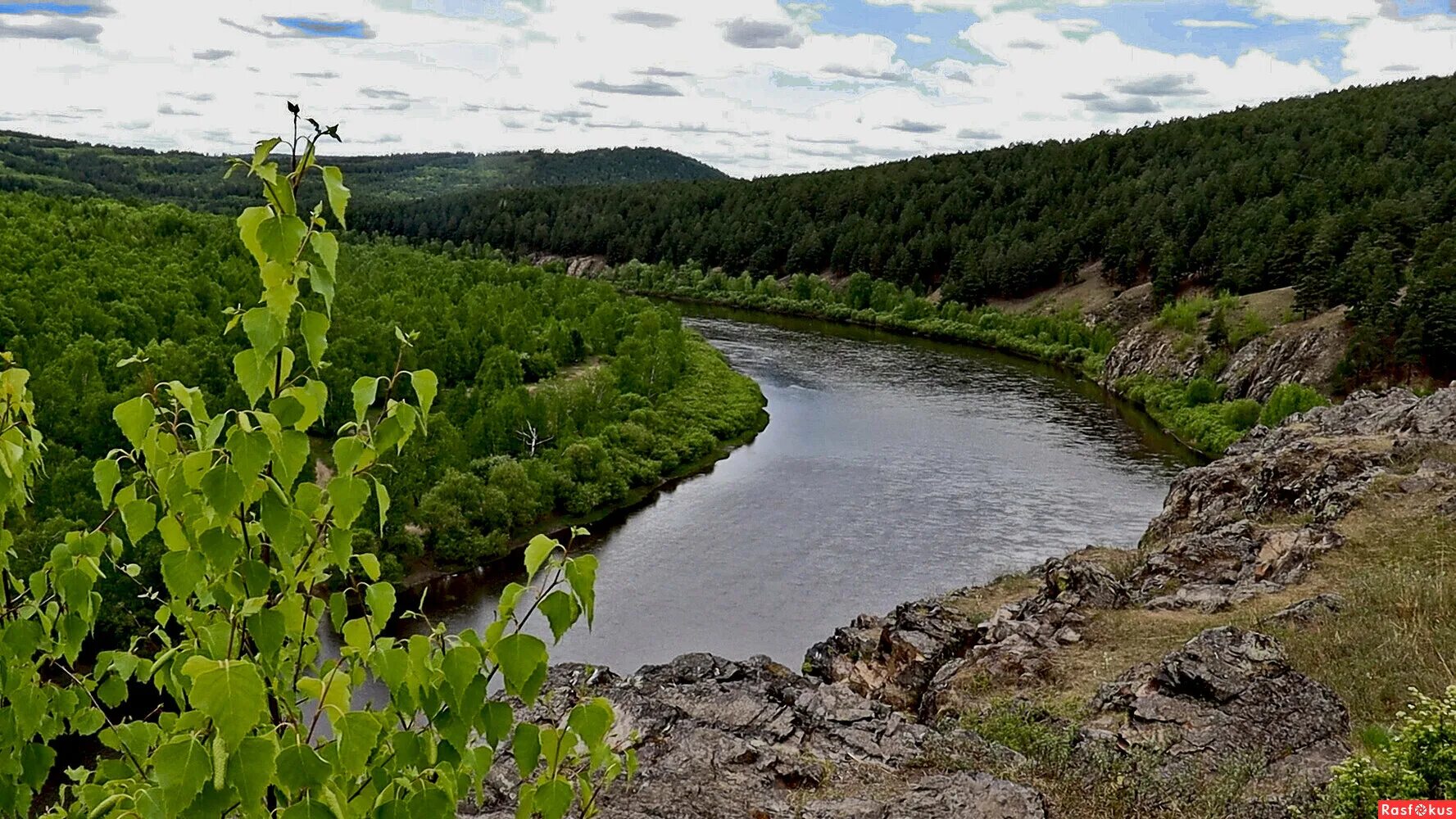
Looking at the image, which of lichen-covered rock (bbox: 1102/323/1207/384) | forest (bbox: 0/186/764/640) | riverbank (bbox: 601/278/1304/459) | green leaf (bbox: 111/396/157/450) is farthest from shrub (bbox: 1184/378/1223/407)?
green leaf (bbox: 111/396/157/450)

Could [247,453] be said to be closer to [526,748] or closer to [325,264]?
[325,264]

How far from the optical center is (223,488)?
295 centimetres

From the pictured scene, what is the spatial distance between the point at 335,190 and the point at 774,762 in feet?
35.0

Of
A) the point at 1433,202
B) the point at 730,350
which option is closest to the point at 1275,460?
the point at 730,350

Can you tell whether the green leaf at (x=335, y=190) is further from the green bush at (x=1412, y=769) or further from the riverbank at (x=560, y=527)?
the riverbank at (x=560, y=527)

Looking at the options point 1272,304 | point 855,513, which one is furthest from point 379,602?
point 1272,304

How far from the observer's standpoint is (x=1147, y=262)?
8388cm

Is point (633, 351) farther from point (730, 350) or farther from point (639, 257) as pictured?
point (639, 257)

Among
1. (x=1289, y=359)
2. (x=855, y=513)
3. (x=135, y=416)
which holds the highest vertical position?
(x=135, y=416)

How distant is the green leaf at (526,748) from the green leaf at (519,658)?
264 mm

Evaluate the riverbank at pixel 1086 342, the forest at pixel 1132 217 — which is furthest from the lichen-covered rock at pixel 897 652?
the forest at pixel 1132 217

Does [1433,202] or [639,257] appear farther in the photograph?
[639,257]

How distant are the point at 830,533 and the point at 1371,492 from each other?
1594 centimetres

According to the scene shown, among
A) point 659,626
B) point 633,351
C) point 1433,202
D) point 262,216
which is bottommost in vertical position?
point 659,626
